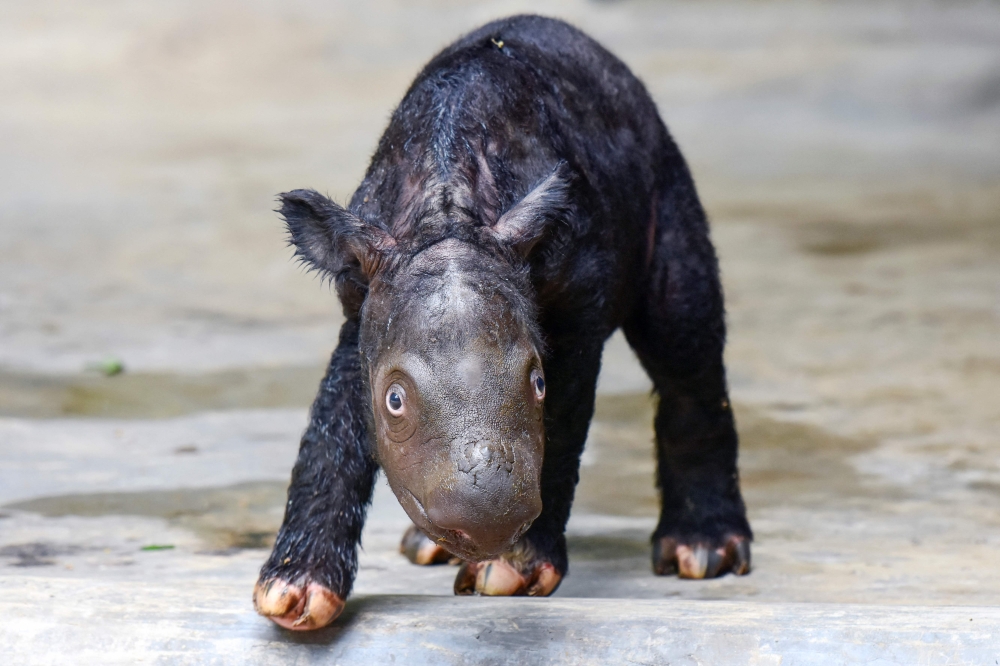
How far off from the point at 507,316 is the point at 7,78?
1742cm

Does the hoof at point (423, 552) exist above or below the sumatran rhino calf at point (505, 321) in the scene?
below

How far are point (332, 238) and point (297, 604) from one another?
42.5 inches

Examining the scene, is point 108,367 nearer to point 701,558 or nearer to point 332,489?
point 701,558

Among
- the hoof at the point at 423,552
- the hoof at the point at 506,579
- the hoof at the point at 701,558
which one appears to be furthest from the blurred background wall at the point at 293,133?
the hoof at the point at 506,579

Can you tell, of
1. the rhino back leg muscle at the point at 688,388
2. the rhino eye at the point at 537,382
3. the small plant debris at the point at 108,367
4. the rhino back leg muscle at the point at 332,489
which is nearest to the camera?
the rhino eye at the point at 537,382

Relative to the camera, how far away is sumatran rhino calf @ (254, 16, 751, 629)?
10.7 feet

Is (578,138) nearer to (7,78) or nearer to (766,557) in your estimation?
(766,557)

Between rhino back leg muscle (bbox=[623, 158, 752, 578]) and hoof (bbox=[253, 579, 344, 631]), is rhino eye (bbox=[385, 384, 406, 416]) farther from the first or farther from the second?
rhino back leg muscle (bbox=[623, 158, 752, 578])

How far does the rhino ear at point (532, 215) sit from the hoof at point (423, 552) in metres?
1.99

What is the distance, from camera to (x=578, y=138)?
4.58 meters

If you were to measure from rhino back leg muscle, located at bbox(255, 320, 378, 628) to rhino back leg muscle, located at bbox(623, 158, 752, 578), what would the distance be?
59.3 inches

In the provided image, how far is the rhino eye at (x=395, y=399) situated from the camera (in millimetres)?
3348

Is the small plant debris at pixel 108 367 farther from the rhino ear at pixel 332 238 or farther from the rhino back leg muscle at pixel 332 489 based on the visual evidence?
the rhino ear at pixel 332 238

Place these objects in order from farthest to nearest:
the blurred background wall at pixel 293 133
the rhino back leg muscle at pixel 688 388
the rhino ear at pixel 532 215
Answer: the blurred background wall at pixel 293 133 < the rhino back leg muscle at pixel 688 388 < the rhino ear at pixel 532 215
